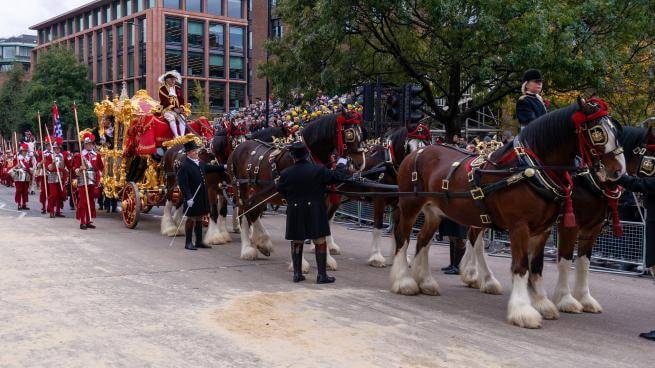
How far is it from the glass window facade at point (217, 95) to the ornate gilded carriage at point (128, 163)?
2053 inches

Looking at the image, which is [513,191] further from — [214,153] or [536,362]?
[214,153]

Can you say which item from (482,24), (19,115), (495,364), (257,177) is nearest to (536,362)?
(495,364)

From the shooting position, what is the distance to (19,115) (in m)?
60.1

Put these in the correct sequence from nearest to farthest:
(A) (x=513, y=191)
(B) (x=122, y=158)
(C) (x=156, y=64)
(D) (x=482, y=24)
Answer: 1. (A) (x=513, y=191)
2. (D) (x=482, y=24)
3. (B) (x=122, y=158)
4. (C) (x=156, y=64)

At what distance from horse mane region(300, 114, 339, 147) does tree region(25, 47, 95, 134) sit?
5144cm

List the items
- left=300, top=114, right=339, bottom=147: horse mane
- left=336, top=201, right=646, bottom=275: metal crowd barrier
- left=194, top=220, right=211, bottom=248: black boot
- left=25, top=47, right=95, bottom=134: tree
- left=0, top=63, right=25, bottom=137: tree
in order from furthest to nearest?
left=0, top=63, right=25, bottom=137: tree, left=25, top=47, right=95, bottom=134: tree, left=194, top=220, right=211, bottom=248: black boot, left=336, top=201, right=646, bottom=275: metal crowd barrier, left=300, top=114, right=339, bottom=147: horse mane

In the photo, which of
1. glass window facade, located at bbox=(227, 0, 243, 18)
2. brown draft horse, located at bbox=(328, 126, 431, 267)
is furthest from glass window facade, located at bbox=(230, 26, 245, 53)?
brown draft horse, located at bbox=(328, 126, 431, 267)

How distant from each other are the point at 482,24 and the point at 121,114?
9.10 metres

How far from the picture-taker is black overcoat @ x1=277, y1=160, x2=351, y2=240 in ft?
28.0

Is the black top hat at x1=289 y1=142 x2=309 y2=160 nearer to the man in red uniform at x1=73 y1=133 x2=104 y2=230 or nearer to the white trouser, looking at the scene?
the white trouser

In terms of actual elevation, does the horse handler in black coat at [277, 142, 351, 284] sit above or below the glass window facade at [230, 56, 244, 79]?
below

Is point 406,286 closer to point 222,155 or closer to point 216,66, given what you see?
point 222,155

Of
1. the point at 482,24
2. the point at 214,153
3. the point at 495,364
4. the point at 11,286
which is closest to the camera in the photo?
the point at 495,364

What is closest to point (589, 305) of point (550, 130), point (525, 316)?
point (525, 316)
